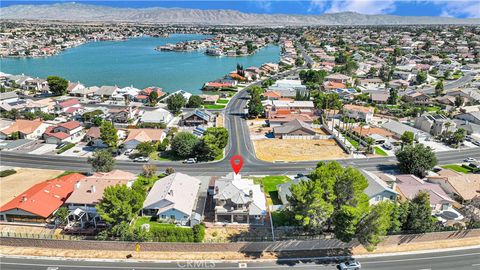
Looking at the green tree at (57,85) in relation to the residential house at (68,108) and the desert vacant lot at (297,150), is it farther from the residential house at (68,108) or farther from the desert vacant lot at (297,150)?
the desert vacant lot at (297,150)

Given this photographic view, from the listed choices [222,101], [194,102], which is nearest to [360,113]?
[222,101]

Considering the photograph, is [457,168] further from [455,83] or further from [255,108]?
[455,83]

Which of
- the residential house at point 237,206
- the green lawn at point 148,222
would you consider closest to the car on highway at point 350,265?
the residential house at point 237,206

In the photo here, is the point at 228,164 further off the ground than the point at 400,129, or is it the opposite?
the point at 400,129

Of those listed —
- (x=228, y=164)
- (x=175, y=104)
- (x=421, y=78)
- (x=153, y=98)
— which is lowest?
(x=228, y=164)

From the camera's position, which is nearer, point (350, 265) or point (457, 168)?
point (350, 265)

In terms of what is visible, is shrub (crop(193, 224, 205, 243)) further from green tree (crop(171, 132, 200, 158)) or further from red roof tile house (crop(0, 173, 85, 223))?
green tree (crop(171, 132, 200, 158))

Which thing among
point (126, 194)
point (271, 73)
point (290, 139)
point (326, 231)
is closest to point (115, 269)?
point (126, 194)
